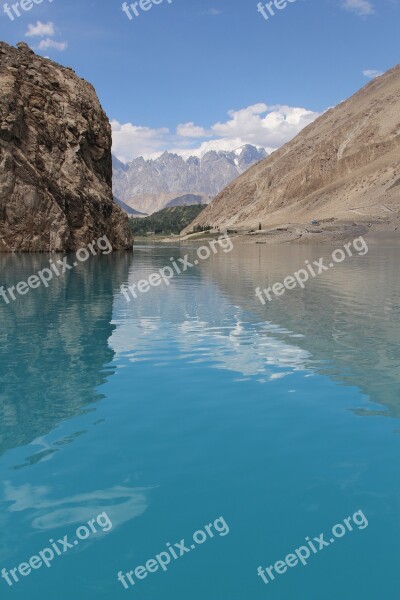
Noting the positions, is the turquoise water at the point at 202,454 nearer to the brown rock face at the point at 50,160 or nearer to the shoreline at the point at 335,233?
the brown rock face at the point at 50,160

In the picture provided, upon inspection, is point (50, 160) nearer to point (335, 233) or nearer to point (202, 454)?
point (335, 233)

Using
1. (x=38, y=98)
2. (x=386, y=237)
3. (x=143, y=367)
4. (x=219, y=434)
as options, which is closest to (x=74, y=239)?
(x=38, y=98)

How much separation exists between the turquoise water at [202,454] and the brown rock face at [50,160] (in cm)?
6902

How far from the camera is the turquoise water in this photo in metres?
7.07

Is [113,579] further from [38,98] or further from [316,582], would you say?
[38,98]

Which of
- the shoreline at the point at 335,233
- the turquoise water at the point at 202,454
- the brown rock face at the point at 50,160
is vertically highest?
the brown rock face at the point at 50,160

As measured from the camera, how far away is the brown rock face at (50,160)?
3393 inches

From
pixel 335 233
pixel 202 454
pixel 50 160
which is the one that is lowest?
pixel 202 454

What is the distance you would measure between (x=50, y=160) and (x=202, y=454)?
91939mm

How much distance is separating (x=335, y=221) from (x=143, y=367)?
150143 millimetres

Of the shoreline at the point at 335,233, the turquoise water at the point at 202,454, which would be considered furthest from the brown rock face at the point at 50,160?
the turquoise water at the point at 202,454

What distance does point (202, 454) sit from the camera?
34.8ft

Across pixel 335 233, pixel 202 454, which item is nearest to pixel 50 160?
pixel 335 233

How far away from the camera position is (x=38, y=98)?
308ft
